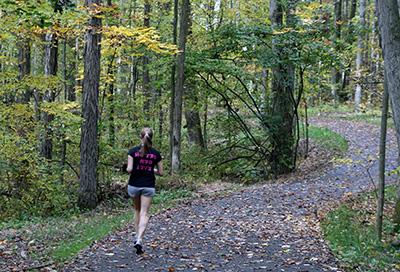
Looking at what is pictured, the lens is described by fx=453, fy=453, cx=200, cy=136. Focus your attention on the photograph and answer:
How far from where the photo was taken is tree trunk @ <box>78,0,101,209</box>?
13.0m

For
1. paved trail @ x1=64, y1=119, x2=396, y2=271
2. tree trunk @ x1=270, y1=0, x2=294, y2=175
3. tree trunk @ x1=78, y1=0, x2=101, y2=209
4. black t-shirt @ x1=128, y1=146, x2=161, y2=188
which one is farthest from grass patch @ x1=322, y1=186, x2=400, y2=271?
tree trunk @ x1=78, y1=0, x2=101, y2=209

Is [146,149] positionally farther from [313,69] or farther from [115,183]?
[313,69]

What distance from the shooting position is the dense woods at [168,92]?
42.5ft

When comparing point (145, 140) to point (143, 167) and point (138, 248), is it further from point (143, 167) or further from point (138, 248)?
point (138, 248)

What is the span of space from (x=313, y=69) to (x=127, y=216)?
9295 mm

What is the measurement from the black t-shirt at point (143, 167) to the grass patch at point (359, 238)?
3353mm

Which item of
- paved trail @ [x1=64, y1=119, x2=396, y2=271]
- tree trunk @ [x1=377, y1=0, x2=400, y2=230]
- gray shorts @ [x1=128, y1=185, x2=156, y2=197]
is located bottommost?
paved trail @ [x1=64, y1=119, x2=396, y2=271]

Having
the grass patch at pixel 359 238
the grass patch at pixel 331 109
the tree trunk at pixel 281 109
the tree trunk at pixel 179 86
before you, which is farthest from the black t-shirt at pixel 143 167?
the grass patch at pixel 331 109

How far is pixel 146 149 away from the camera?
770 cm

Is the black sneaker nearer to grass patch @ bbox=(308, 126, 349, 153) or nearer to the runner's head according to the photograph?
the runner's head

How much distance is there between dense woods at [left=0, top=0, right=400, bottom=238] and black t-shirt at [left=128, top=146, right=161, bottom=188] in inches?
102

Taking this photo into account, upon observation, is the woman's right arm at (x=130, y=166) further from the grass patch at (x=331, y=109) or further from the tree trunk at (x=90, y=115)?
the grass patch at (x=331, y=109)

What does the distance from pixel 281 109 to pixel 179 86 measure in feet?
12.9

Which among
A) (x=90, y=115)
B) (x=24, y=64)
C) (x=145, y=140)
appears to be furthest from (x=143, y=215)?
(x=24, y=64)
